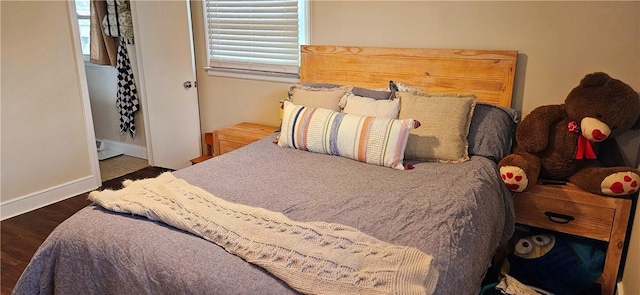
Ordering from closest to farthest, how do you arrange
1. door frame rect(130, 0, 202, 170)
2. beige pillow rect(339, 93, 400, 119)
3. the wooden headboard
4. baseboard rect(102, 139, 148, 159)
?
1. beige pillow rect(339, 93, 400, 119)
2. the wooden headboard
3. door frame rect(130, 0, 202, 170)
4. baseboard rect(102, 139, 148, 159)

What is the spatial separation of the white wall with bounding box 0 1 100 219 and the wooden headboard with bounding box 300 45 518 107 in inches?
69.5

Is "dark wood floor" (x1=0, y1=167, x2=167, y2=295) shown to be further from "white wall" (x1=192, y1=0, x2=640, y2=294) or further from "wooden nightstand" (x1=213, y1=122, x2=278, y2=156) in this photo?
"white wall" (x1=192, y1=0, x2=640, y2=294)

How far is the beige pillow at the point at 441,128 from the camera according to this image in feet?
7.26

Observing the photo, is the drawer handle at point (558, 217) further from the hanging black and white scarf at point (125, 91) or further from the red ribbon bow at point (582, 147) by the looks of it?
the hanging black and white scarf at point (125, 91)

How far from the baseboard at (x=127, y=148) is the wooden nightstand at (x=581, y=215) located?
3.48 meters

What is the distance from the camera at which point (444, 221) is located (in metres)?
1.54

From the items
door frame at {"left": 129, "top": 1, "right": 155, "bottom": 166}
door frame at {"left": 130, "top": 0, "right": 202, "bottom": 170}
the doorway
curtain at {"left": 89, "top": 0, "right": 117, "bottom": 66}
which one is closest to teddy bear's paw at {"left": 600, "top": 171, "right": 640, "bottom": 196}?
door frame at {"left": 130, "top": 0, "right": 202, "bottom": 170}

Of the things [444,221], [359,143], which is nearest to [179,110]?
[359,143]

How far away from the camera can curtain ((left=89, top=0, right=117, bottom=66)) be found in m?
3.90

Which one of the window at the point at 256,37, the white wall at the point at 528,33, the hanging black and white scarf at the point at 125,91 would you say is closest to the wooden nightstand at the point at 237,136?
the window at the point at 256,37

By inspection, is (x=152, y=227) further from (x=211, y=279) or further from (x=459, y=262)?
(x=459, y=262)

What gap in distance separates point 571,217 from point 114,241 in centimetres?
197

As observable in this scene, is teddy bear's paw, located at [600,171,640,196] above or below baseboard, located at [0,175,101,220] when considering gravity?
above

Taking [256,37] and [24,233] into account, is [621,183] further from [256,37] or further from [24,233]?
[24,233]
